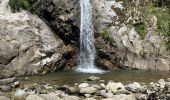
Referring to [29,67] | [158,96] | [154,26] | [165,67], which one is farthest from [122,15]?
[158,96]

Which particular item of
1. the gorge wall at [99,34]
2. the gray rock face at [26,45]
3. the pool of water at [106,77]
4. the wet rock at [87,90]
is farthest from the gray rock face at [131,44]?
the wet rock at [87,90]

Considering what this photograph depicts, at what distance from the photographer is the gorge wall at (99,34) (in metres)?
23.0

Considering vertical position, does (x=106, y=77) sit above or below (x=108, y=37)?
below

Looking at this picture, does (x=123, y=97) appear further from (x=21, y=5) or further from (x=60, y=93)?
(x=21, y=5)

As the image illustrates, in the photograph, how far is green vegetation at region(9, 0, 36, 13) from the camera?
2411 cm

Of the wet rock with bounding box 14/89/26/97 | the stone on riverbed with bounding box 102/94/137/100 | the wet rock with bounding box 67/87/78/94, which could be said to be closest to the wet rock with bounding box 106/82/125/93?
the stone on riverbed with bounding box 102/94/137/100

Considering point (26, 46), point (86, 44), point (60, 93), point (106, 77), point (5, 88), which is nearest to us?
point (60, 93)

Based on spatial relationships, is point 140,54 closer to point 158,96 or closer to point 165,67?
point 165,67

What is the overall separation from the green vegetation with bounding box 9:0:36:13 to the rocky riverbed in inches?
250

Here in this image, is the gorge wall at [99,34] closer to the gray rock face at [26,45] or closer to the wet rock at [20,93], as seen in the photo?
the gray rock face at [26,45]

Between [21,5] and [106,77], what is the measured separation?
736cm

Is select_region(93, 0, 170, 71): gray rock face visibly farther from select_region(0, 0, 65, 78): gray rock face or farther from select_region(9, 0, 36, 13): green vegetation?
select_region(9, 0, 36, 13): green vegetation

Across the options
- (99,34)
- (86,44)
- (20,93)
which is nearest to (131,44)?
(99,34)

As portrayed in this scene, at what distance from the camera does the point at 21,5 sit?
2453cm
